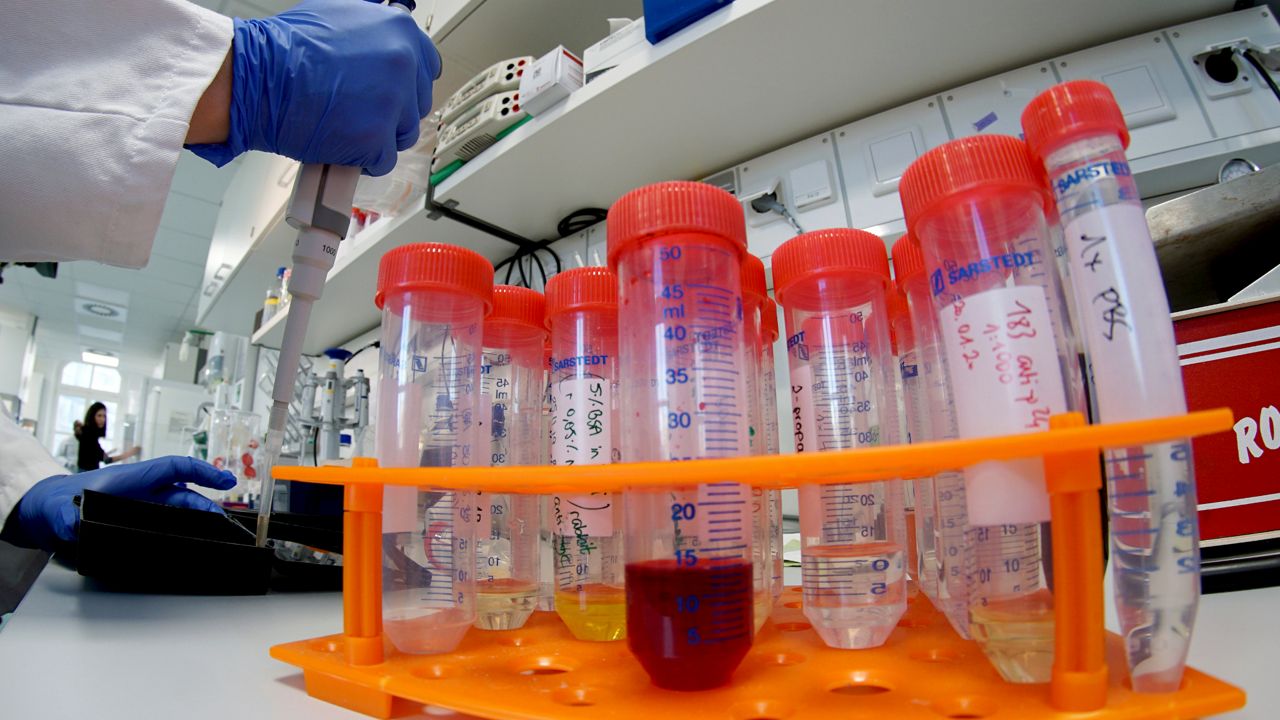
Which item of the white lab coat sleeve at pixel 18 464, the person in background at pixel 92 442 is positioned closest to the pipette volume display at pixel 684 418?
the white lab coat sleeve at pixel 18 464

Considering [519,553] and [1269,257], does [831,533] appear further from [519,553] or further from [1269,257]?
[1269,257]

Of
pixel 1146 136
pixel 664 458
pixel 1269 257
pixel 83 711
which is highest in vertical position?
pixel 1146 136

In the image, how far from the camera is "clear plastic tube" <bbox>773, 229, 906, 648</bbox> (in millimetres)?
482

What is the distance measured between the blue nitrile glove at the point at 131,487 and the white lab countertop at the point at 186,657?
11.7 inches

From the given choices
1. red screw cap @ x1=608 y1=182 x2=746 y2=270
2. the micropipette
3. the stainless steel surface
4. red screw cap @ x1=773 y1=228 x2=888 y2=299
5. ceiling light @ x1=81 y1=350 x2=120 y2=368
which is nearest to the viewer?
red screw cap @ x1=608 y1=182 x2=746 y2=270

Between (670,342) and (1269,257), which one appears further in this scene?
(1269,257)

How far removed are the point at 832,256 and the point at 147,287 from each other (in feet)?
23.1

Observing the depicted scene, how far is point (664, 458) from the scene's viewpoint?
1.32ft

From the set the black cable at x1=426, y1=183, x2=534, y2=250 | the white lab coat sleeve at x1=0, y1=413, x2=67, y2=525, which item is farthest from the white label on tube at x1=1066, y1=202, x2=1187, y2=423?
the white lab coat sleeve at x1=0, y1=413, x2=67, y2=525

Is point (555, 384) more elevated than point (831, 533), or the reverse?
point (555, 384)

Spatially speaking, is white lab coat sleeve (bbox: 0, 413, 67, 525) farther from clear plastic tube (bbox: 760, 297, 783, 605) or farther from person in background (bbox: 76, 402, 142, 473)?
person in background (bbox: 76, 402, 142, 473)

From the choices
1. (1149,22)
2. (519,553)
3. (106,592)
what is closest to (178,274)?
(106,592)

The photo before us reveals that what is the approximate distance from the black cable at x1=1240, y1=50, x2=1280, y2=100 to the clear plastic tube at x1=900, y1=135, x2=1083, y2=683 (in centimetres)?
89

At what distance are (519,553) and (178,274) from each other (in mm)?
6225
